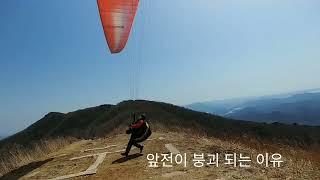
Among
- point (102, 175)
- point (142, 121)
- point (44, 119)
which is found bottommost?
point (44, 119)

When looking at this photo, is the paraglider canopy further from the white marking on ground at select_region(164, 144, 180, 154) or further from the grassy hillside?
the grassy hillside

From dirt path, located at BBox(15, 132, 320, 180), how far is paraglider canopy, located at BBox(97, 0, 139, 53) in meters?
5.58

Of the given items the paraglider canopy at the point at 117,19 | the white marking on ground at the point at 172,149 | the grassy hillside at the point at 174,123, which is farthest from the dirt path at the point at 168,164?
the grassy hillside at the point at 174,123

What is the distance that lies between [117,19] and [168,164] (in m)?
9.84

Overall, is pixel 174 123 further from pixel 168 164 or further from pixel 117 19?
pixel 168 164

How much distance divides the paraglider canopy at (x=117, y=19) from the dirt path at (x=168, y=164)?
5585mm

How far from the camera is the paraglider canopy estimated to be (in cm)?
2235

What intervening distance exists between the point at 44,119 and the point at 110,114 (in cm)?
2608

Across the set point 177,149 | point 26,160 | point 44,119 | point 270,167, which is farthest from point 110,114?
point 270,167

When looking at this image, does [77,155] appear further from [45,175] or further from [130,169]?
[130,169]

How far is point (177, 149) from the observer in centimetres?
1938

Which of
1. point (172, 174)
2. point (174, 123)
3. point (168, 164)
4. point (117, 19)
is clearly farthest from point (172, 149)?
point (174, 123)

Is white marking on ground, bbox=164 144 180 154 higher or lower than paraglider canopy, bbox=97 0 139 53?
lower

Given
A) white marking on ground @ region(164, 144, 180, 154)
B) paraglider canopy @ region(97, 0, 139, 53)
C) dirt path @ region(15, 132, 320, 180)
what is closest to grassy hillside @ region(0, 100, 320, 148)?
paraglider canopy @ region(97, 0, 139, 53)
